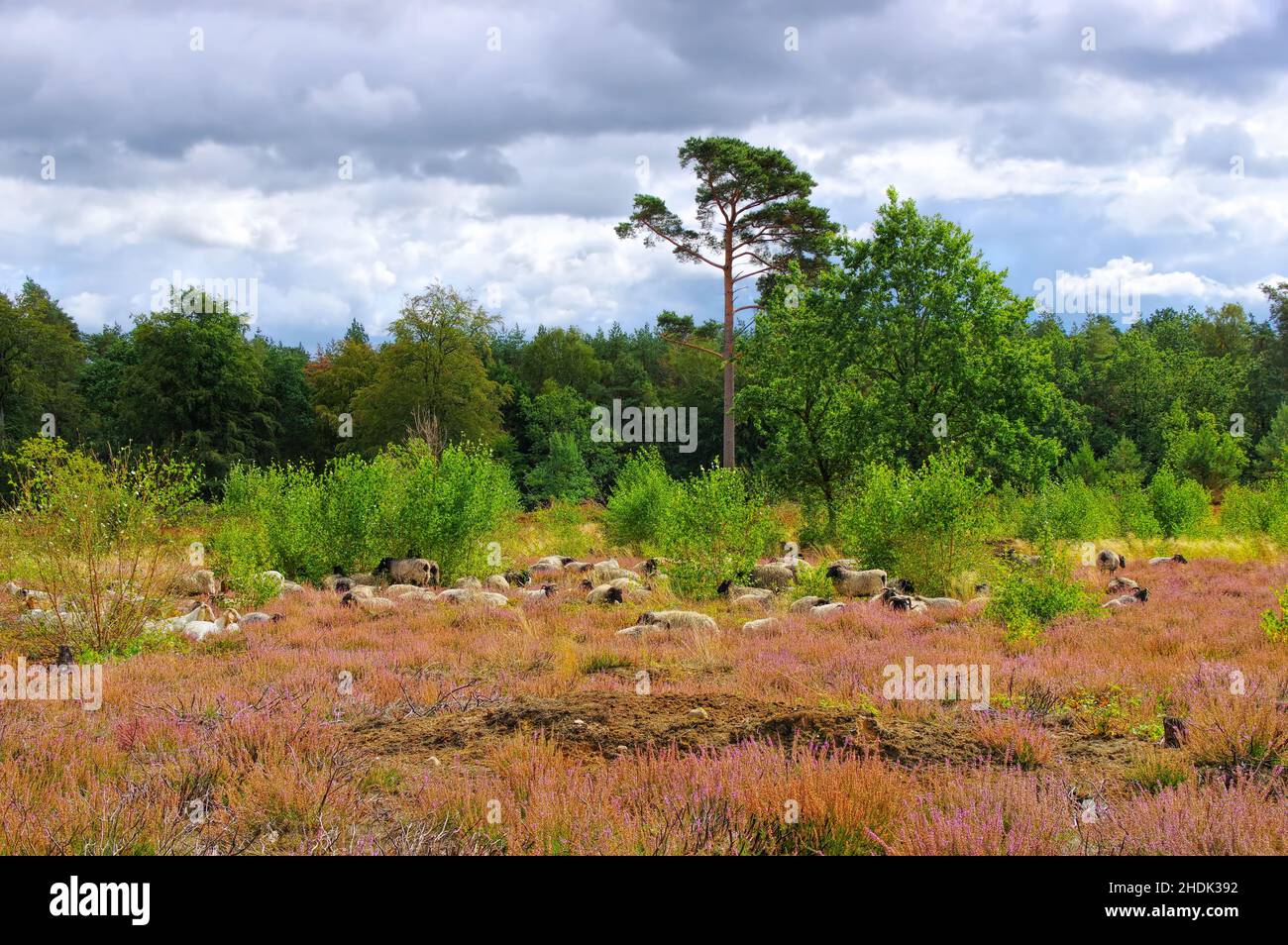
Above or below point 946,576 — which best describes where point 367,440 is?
above

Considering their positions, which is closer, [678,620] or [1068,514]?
[678,620]

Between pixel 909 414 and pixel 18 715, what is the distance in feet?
67.1

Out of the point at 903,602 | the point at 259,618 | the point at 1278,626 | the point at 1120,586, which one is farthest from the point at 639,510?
the point at 1278,626

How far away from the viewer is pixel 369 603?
13.2m

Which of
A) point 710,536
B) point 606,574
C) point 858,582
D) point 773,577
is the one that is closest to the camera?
point 858,582

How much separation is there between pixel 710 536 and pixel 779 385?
9.95m

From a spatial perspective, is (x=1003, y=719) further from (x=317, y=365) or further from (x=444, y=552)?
(x=317, y=365)

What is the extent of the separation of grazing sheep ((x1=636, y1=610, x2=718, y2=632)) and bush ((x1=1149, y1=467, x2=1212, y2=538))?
865 inches

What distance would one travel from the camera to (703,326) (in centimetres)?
3169

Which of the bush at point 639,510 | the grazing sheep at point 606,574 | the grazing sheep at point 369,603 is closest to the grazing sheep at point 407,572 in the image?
the grazing sheep at point 369,603

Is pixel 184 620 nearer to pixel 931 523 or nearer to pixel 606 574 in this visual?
→ pixel 606 574

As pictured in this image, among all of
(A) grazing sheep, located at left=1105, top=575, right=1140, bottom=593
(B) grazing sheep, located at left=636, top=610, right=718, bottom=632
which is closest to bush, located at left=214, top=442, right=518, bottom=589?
(B) grazing sheep, located at left=636, top=610, right=718, bottom=632

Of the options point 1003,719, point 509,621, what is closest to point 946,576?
point 509,621

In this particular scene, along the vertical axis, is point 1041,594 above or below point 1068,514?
below
